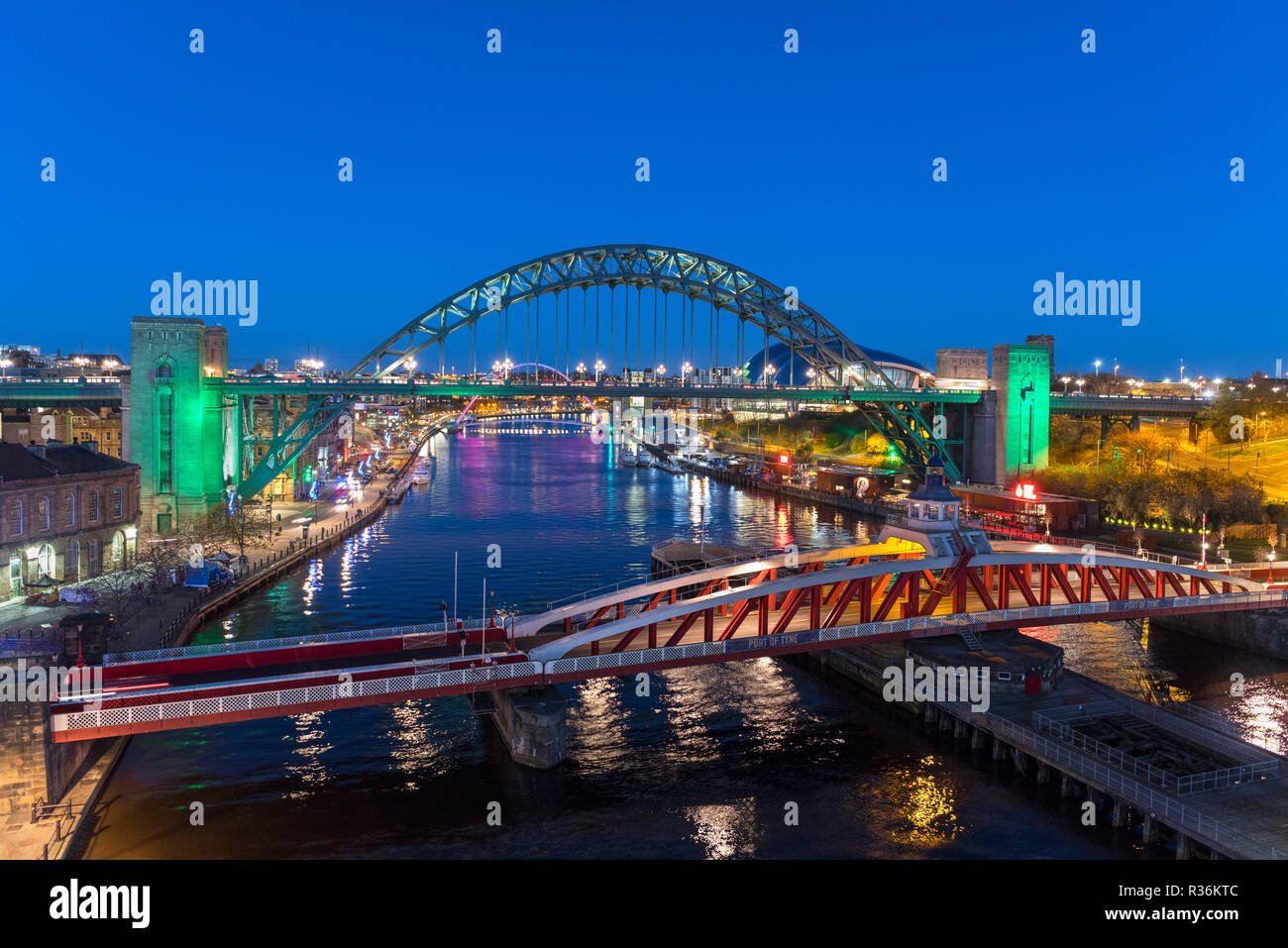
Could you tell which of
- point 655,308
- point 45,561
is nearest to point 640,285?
point 655,308

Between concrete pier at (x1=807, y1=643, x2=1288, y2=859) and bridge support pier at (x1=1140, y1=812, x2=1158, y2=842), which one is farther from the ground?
concrete pier at (x1=807, y1=643, x2=1288, y2=859)

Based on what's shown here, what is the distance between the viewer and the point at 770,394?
60.5 meters

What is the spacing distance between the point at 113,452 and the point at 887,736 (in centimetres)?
6339

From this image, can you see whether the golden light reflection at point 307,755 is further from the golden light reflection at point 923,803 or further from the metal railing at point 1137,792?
the metal railing at point 1137,792

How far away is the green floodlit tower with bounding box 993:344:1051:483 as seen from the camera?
203ft

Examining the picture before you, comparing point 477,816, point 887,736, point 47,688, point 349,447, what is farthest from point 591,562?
point 349,447

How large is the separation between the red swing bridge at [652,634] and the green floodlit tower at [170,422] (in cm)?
2908

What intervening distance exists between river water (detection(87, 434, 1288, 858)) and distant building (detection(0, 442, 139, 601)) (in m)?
5.98

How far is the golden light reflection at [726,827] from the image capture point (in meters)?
17.8

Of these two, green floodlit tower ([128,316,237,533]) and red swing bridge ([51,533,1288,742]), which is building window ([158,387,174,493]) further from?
red swing bridge ([51,533,1288,742])

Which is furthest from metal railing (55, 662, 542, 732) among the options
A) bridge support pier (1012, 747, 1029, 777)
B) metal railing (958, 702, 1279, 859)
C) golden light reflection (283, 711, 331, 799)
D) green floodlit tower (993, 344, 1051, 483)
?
green floodlit tower (993, 344, 1051, 483)

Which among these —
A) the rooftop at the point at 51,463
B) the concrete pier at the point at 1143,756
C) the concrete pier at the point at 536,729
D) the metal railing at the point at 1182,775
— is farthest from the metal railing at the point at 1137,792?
the rooftop at the point at 51,463

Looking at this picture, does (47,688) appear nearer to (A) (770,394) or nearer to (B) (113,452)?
(A) (770,394)

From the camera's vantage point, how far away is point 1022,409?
62.0 metres
